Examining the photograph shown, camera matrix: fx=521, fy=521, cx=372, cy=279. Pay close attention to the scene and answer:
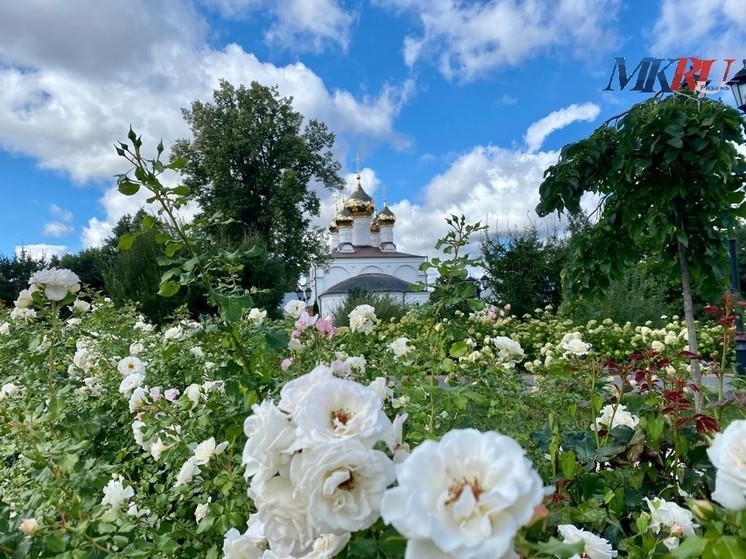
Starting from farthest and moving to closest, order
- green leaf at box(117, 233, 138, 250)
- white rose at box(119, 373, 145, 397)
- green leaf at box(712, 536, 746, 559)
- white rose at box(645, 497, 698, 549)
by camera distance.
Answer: white rose at box(119, 373, 145, 397) → green leaf at box(117, 233, 138, 250) → white rose at box(645, 497, 698, 549) → green leaf at box(712, 536, 746, 559)

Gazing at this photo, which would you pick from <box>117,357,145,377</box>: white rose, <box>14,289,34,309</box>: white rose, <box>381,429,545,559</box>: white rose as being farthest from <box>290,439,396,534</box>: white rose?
<box>117,357,145,377</box>: white rose

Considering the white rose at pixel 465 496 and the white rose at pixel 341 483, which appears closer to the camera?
the white rose at pixel 465 496

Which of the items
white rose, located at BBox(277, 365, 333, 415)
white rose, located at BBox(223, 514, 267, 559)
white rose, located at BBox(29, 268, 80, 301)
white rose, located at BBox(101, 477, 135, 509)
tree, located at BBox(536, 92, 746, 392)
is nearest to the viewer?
white rose, located at BBox(277, 365, 333, 415)

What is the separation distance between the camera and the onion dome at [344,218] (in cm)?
3869

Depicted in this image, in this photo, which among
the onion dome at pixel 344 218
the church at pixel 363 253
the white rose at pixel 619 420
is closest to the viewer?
the white rose at pixel 619 420

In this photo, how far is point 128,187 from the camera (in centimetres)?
131

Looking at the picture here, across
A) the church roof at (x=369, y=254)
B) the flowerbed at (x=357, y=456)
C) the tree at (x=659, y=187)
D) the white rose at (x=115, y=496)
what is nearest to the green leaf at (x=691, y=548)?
the flowerbed at (x=357, y=456)

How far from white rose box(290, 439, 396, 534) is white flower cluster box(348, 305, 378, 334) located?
165 centimetres

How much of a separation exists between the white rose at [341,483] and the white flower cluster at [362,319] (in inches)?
64.9

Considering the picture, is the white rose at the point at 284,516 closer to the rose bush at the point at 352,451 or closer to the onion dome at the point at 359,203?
the rose bush at the point at 352,451

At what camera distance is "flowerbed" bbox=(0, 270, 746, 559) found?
1.63 ft

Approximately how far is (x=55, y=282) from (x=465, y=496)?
5.19ft

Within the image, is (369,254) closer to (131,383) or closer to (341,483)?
(131,383)

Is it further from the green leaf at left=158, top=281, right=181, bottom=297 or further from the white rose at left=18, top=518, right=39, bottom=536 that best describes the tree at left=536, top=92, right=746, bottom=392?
the white rose at left=18, top=518, right=39, bottom=536
